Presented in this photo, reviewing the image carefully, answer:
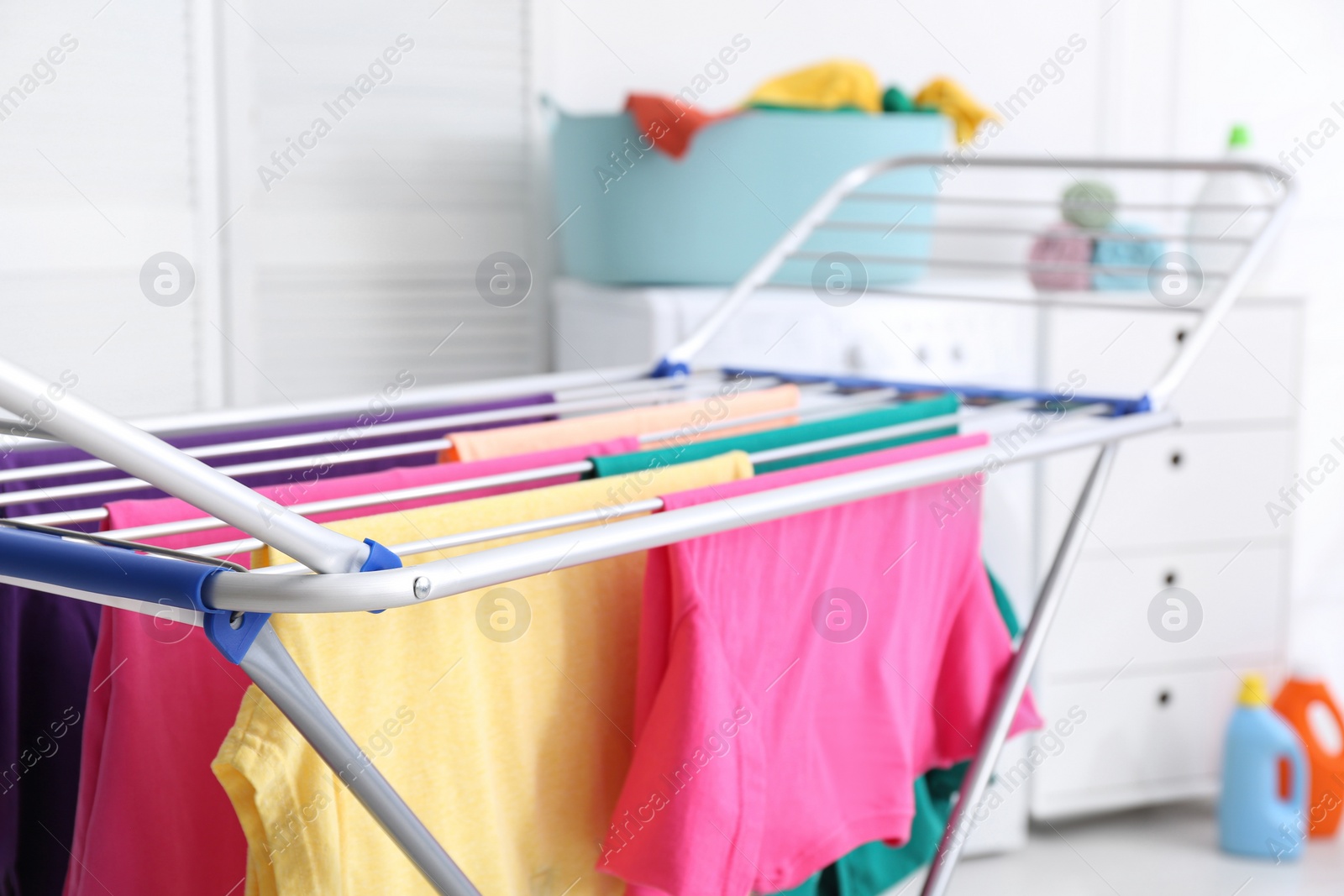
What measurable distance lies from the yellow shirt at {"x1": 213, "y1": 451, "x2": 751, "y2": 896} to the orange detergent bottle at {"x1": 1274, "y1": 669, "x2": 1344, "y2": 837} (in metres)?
1.75

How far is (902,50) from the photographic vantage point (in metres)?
2.48

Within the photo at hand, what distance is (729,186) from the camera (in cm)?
191

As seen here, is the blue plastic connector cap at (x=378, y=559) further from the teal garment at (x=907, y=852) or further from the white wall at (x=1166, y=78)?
the white wall at (x=1166, y=78)

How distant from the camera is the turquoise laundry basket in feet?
6.25

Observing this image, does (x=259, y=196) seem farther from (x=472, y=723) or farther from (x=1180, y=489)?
(x=1180, y=489)

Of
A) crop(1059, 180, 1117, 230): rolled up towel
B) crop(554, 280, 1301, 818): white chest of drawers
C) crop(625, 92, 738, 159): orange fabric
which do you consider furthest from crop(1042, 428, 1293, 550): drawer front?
crop(625, 92, 738, 159): orange fabric

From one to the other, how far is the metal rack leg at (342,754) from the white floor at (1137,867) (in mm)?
1428

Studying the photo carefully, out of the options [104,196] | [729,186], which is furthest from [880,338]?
[104,196]

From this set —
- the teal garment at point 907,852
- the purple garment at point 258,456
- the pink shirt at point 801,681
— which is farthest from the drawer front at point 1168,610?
the purple garment at point 258,456

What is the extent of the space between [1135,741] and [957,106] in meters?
1.13

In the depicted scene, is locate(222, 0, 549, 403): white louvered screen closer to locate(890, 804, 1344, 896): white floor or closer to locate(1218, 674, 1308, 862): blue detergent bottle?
locate(890, 804, 1344, 896): white floor

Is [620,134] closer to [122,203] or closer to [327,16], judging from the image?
[327,16]

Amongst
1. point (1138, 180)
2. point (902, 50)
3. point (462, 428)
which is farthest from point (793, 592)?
point (1138, 180)

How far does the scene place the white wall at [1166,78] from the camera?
2.40 m
